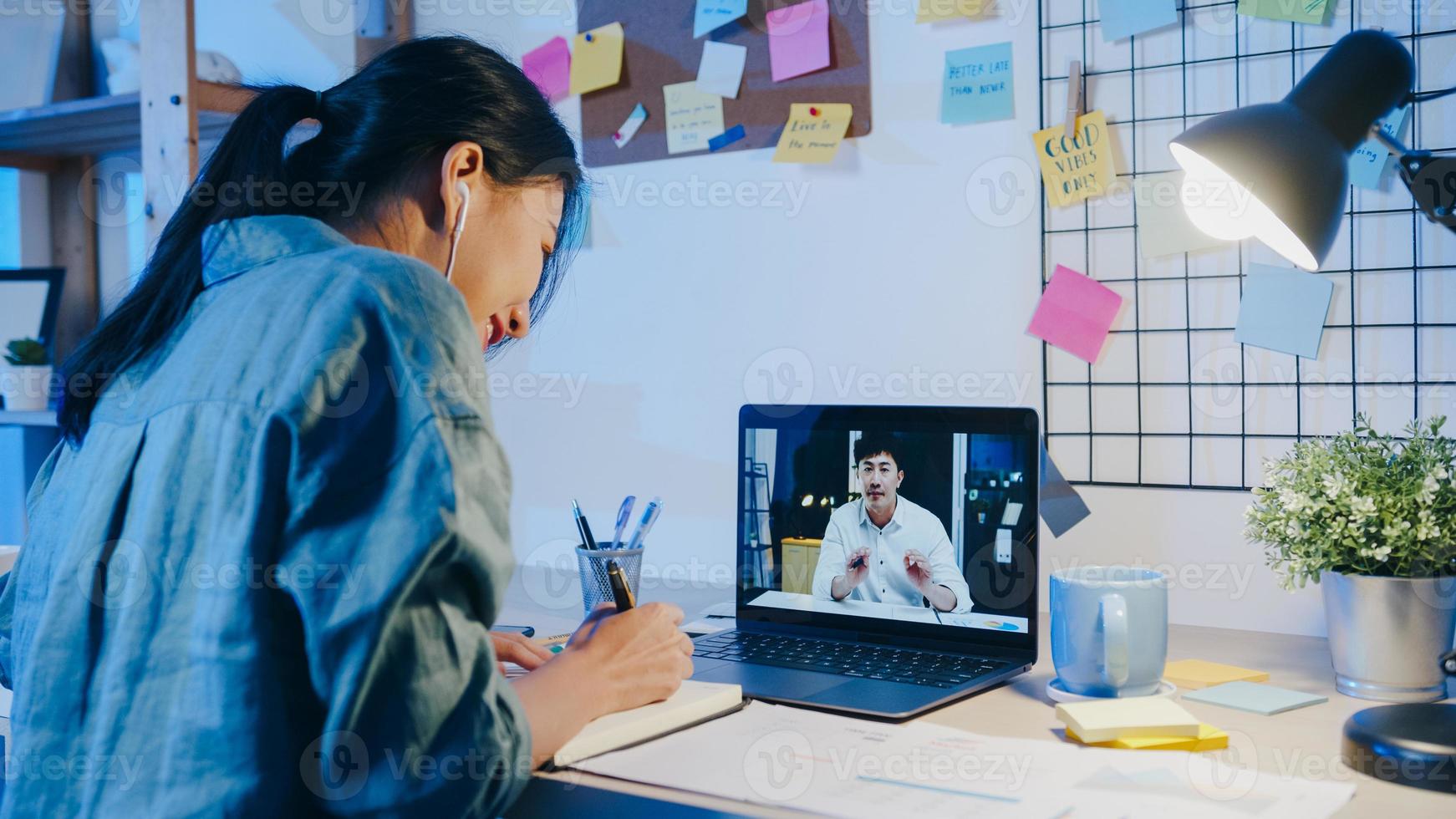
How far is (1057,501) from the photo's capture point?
1330 mm

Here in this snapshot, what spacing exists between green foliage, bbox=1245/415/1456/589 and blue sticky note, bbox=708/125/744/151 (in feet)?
2.52

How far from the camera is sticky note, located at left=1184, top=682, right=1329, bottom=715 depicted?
929 millimetres

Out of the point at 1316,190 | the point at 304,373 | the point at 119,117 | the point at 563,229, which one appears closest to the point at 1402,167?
the point at 1316,190

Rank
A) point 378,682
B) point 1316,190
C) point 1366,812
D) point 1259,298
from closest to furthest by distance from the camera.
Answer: point 378,682
point 1366,812
point 1316,190
point 1259,298

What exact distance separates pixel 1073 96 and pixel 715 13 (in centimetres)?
48

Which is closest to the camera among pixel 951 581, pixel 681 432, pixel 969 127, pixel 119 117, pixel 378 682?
pixel 378 682

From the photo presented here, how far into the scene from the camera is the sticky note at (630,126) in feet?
5.15

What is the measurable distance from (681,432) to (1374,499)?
0.85m

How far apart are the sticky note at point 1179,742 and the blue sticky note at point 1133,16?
76 centimetres

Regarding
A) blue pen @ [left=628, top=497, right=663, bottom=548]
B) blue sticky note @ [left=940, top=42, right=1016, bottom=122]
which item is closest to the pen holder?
blue pen @ [left=628, top=497, right=663, bottom=548]

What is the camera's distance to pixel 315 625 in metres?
0.58

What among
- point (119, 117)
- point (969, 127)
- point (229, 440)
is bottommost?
point (229, 440)

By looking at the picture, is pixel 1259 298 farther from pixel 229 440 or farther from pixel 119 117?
pixel 119 117

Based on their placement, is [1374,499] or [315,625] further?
[1374,499]
